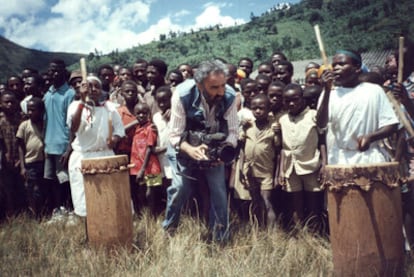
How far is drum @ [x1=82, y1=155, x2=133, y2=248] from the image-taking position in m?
3.81

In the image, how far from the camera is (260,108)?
4488 millimetres

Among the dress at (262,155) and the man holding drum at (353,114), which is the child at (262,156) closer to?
the dress at (262,155)

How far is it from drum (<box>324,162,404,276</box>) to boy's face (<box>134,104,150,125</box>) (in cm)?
277

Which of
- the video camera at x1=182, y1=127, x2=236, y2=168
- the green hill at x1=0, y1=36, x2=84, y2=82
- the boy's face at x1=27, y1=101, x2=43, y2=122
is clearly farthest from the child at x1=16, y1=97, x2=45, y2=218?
the video camera at x1=182, y1=127, x2=236, y2=168

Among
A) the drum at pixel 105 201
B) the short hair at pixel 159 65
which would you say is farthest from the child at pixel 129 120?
the drum at pixel 105 201

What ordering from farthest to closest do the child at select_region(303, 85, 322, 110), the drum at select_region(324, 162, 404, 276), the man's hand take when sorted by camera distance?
the child at select_region(303, 85, 322, 110), the man's hand, the drum at select_region(324, 162, 404, 276)

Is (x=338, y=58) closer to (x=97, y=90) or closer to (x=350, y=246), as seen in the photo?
(x=350, y=246)

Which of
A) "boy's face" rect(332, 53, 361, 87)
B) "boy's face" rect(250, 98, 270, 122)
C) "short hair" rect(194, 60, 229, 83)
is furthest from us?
"boy's face" rect(250, 98, 270, 122)

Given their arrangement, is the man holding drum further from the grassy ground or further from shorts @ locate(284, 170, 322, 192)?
the grassy ground

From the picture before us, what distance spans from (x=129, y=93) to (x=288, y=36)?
54.0 m

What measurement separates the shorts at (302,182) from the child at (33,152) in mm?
3239

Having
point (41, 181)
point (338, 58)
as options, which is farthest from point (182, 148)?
point (41, 181)

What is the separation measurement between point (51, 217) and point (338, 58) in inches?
157

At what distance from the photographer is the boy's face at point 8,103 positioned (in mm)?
5512
